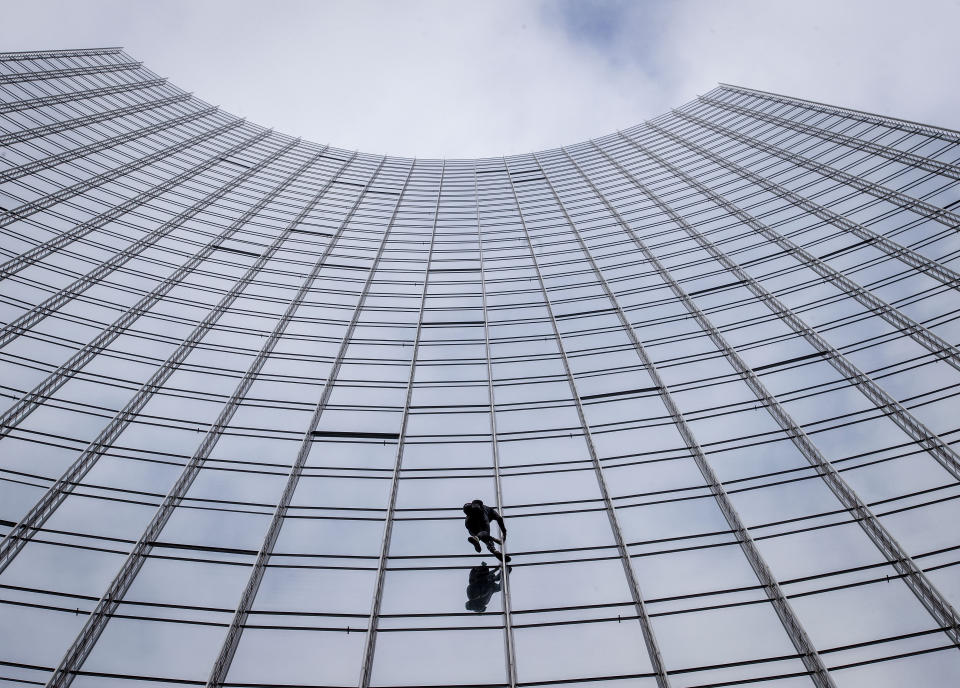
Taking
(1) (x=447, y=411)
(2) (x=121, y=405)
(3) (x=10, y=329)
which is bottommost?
(1) (x=447, y=411)

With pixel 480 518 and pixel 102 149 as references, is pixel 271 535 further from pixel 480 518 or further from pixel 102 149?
pixel 102 149

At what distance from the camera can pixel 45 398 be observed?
2155 cm

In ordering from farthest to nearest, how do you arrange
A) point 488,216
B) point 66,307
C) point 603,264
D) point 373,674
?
point 488,216, point 603,264, point 66,307, point 373,674

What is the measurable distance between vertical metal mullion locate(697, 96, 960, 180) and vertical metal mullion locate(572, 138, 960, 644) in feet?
41.1

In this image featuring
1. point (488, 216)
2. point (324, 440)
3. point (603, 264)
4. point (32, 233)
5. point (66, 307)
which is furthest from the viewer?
point (488, 216)

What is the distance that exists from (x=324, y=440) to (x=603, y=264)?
18503 millimetres

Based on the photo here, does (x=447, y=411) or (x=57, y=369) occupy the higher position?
(x=57, y=369)

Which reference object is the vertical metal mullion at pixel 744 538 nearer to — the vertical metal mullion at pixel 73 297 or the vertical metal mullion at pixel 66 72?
the vertical metal mullion at pixel 73 297

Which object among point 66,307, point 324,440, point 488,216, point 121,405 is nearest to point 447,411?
point 324,440

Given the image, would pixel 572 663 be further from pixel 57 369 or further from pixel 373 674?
pixel 57 369

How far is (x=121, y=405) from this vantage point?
2241cm

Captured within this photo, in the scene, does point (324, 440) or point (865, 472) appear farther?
point (324, 440)

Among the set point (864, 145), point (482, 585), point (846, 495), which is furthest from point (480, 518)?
point (864, 145)

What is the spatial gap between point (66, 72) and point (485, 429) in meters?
44.7
